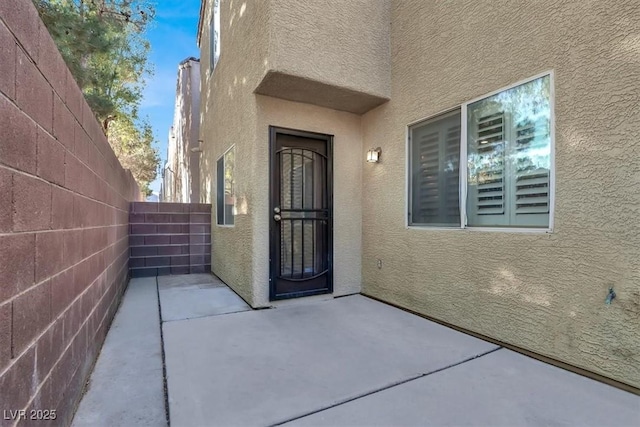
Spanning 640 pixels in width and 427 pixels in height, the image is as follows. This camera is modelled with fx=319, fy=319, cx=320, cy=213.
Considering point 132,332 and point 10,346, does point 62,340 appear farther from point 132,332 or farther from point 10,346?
point 132,332

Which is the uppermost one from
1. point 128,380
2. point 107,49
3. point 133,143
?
point 133,143

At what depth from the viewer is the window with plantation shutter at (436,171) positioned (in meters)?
3.58

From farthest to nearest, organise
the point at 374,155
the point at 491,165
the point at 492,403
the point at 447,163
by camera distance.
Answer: the point at 374,155
the point at 447,163
the point at 491,165
the point at 492,403

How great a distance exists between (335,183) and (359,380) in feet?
9.72

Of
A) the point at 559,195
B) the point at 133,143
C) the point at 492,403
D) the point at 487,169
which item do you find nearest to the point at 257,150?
the point at 487,169

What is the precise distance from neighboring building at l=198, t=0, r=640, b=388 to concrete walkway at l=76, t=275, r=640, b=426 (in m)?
0.44

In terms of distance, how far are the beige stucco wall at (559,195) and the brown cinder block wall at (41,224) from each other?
11.0ft

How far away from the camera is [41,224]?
150 cm

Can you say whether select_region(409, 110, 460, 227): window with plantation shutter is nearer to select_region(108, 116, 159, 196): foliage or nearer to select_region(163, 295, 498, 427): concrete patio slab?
select_region(163, 295, 498, 427): concrete patio slab

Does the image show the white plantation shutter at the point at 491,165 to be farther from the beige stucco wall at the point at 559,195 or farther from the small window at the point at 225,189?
the small window at the point at 225,189

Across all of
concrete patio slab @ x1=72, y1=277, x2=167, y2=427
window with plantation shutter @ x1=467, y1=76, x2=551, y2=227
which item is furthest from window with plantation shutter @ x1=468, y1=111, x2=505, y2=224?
concrete patio slab @ x1=72, y1=277, x2=167, y2=427

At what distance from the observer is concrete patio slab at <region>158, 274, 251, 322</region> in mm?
4070

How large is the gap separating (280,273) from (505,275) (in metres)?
2.75

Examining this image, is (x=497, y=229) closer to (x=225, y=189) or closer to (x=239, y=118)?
(x=239, y=118)
